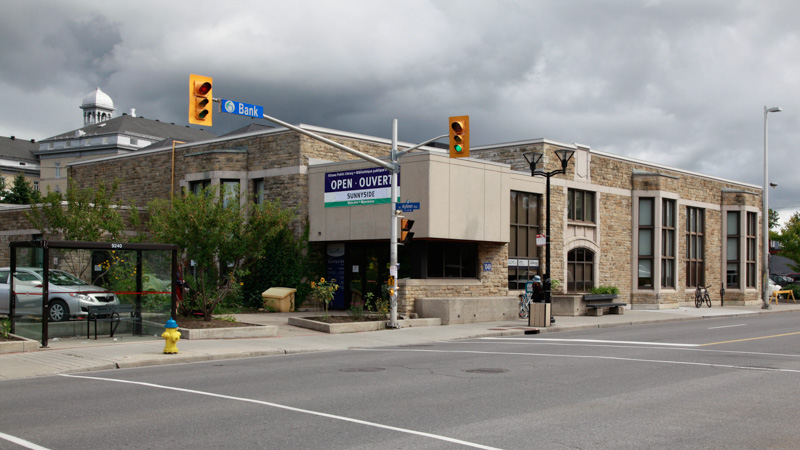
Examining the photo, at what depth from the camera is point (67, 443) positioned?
755 cm

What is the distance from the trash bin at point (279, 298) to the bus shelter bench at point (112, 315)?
8.91 metres

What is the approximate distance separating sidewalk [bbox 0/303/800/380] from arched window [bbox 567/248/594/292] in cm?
577

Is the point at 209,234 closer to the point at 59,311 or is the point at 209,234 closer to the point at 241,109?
the point at 59,311

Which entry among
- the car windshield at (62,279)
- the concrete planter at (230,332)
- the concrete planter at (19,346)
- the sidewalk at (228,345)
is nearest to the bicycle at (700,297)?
the sidewalk at (228,345)

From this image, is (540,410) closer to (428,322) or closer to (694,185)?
(428,322)

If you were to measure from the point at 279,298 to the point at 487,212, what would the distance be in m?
8.48

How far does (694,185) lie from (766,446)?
34.5 metres

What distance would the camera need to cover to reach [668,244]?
37.1 meters

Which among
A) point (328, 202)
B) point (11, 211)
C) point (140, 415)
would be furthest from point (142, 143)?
point (140, 415)

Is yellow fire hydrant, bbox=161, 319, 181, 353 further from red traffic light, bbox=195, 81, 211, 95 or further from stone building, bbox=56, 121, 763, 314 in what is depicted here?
stone building, bbox=56, 121, 763, 314

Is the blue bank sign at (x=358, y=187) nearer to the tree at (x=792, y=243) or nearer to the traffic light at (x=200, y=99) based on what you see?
the traffic light at (x=200, y=99)

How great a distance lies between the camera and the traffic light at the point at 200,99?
48.8ft

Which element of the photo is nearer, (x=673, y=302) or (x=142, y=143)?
(x=673, y=302)

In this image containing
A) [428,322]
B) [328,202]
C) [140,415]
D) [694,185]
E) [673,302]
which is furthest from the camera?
[694,185]
